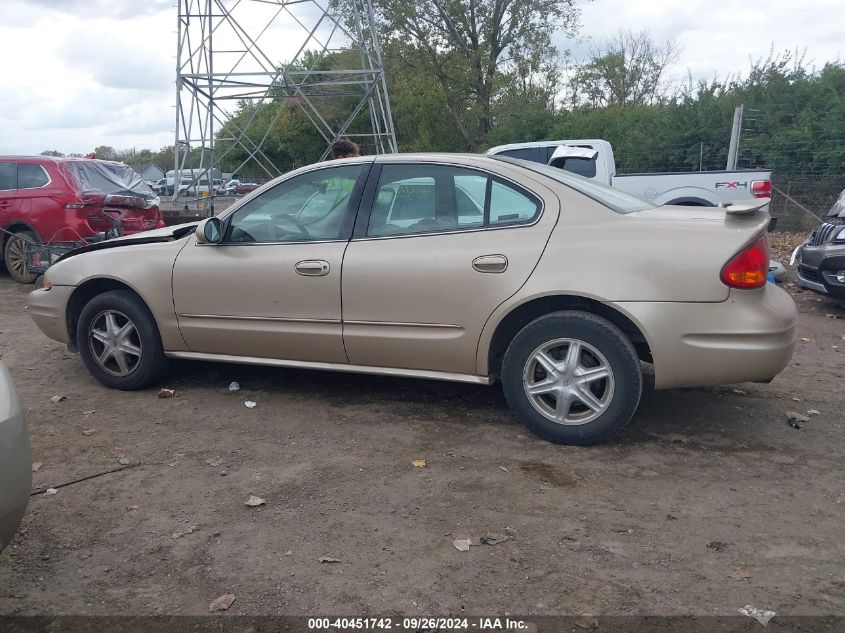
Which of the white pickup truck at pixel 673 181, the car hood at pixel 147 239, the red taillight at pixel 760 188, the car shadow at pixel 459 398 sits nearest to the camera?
the car shadow at pixel 459 398

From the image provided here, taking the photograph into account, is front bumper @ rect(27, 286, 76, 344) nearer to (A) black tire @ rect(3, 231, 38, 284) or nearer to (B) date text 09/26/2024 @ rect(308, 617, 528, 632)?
A: (B) date text 09/26/2024 @ rect(308, 617, 528, 632)

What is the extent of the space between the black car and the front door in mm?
5466

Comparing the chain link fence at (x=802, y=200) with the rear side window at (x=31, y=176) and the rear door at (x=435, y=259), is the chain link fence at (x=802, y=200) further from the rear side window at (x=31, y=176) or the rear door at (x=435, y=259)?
the rear side window at (x=31, y=176)

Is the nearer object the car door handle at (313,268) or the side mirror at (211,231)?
the car door handle at (313,268)

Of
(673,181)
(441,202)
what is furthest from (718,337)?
(673,181)

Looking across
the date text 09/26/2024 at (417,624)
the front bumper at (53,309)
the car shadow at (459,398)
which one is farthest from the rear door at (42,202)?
the date text 09/26/2024 at (417,624)

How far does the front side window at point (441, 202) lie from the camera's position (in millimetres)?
4555

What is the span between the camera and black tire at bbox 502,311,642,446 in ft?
13.7

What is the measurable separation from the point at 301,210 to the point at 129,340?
1606mm

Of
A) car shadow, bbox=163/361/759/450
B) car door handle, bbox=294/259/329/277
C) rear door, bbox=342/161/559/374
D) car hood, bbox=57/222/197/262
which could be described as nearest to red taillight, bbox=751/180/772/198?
car shadow, bbox=163/361/759/450

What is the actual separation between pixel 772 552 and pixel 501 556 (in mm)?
1124

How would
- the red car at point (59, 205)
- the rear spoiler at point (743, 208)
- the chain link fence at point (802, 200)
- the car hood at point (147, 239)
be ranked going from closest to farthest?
the rear spoiler at point (743, 208) → the car hood at point (147, 239) → the red car at point (59, 205) → the chain link fence at point (802, 200)

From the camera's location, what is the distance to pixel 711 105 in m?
16.7

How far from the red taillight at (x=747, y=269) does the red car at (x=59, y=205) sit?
28.0ft
